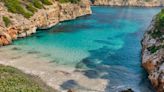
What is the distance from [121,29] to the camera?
10694 cm

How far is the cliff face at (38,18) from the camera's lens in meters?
82.2

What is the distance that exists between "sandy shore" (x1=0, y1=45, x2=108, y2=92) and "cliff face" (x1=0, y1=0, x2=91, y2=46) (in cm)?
1119

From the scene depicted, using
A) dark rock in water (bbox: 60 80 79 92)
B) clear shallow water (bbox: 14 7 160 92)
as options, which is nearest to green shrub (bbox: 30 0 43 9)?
clear shallow water (bbox: 14 7 160 92)

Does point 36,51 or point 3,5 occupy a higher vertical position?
point 3,5

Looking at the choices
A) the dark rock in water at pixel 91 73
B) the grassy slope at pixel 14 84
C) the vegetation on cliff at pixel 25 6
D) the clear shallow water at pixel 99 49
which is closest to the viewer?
the grassy slope at pixel 14 84

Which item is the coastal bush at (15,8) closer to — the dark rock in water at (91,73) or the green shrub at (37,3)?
the green shrub at (37,3)

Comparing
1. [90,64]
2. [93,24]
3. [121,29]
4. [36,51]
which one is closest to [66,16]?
[93,24]

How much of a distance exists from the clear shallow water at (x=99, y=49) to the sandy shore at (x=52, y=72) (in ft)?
6.53

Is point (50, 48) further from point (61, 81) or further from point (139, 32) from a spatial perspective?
point (139, 32)

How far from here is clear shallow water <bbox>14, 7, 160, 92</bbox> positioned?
56.8 m

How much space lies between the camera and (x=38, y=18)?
327 feet

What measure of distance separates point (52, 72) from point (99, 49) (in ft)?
69.3

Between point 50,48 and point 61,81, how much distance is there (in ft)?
72.2

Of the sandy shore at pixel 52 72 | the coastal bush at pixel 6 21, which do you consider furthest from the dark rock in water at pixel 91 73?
the coastal bush at pixel 6 21
